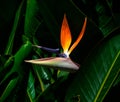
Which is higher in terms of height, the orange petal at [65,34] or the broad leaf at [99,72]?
the orange petal at [65,34]

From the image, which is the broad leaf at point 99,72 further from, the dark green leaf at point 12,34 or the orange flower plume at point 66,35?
the dark green leaf at point 12,34

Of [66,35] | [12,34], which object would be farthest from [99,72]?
[12,34]

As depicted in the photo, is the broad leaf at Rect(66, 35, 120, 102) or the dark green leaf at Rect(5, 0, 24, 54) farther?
the dark green leaf at Rect(5, 0, 24, 54)

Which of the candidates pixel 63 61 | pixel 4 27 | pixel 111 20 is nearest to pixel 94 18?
pixel 111 20

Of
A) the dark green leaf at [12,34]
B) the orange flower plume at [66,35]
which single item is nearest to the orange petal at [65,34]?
the orange flower plume at [66,35]

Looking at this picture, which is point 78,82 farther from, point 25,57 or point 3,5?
point 3,5

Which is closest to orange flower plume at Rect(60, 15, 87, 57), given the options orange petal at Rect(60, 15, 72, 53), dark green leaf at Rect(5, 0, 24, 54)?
orange petal at Rect(60, 15, 72, 53)

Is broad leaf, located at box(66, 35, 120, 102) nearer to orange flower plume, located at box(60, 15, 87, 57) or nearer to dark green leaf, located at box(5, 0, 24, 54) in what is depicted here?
orange flower plume, located at box(60, 15, 87, 57)

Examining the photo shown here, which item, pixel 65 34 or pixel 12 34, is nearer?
pixel 65 34

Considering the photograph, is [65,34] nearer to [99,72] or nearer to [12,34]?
[99,72]

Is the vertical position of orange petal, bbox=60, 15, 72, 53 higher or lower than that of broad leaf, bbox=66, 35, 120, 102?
higher

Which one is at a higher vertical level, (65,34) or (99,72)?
(65,34)
